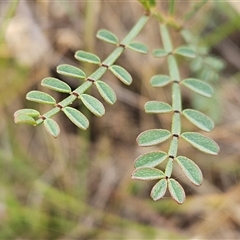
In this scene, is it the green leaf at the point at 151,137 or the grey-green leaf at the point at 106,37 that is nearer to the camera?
the green leaf at the point at 151,137

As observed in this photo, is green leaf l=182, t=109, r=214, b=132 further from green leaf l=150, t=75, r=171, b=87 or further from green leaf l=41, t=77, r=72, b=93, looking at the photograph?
green leaf l=41, t=77, r=72, b=93

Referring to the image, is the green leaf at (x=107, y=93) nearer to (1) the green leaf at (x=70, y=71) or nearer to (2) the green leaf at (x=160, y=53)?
(1) the green leaf at (x=70, y=71)

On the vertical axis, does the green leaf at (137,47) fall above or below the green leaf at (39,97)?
above

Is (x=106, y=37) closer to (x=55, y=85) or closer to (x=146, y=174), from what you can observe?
(x=55, y=85)

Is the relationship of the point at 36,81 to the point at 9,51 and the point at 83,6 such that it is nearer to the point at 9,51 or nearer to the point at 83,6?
the point at 9,51

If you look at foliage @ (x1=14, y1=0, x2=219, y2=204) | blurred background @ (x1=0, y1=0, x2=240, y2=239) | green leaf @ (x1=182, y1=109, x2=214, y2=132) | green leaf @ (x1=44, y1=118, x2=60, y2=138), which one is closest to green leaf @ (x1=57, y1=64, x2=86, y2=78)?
foliage @ (x1=14, y1=0, x2=219, y2=204)

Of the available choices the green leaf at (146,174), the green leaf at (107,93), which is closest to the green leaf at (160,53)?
the green leaf at (107,93)
